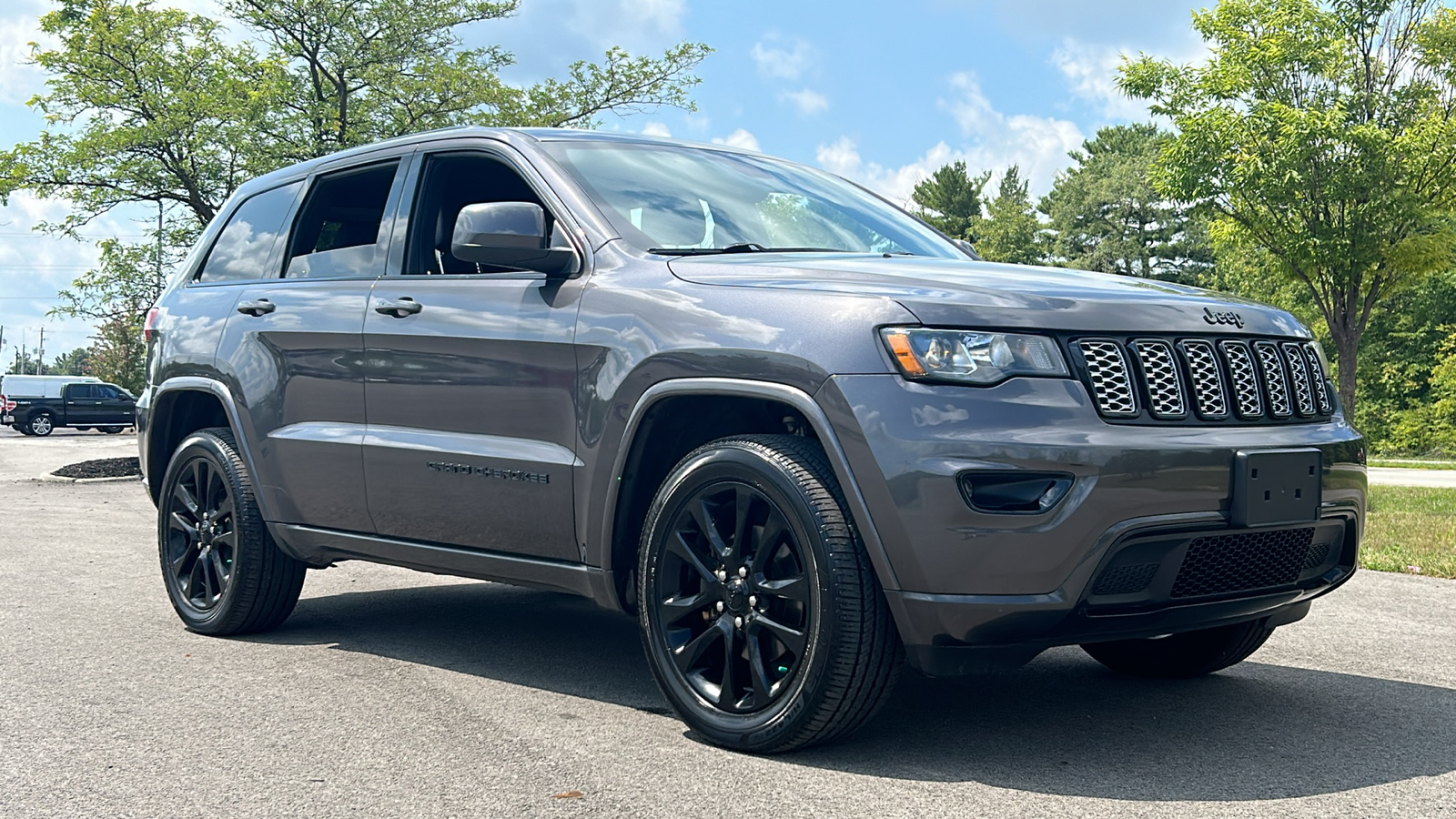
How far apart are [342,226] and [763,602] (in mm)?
2863

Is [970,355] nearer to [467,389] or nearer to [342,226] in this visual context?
[467,389]

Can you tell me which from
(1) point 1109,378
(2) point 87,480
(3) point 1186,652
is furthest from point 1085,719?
(2) point 87,480

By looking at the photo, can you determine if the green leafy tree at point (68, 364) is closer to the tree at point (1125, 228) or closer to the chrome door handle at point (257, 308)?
the tree at point (1125, 228)

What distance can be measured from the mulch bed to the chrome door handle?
1394 cm

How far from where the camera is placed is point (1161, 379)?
11.9 ft

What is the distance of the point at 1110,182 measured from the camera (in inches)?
2506

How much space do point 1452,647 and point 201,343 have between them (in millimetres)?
5345

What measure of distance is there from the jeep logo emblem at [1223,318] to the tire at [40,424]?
47.4 m

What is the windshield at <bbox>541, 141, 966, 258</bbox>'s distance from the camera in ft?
14.9

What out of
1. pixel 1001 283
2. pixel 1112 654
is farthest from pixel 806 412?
pixel 1112 654

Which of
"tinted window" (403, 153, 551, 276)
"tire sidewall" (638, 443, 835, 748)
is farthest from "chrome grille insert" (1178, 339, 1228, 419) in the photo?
"tinted window" (403, 153, 551, 276)

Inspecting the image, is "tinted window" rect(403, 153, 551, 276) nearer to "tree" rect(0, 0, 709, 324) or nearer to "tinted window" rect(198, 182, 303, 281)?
"tinted window" rect(198, 182, 303, 281)

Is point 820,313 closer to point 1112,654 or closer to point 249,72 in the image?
point 1112,654

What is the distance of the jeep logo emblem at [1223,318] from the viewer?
3.82m
